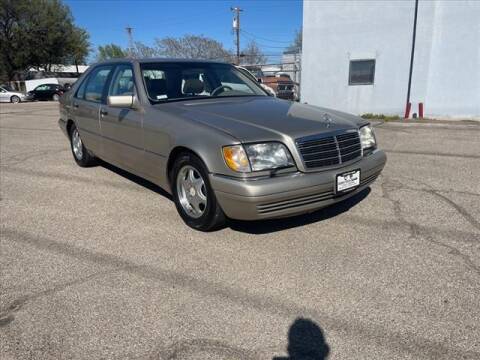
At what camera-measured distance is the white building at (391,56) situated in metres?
12.6

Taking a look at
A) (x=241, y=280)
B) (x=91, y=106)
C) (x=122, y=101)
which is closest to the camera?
(x=241, y=280)

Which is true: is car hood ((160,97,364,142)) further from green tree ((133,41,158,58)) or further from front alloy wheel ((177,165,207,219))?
green tree ((133,41,158,58))

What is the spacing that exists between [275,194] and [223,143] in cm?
58

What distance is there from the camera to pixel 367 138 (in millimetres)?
3912

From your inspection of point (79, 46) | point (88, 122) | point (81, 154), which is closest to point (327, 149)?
point (88, 122)

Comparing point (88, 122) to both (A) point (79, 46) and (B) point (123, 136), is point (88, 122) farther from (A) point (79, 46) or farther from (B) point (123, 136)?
(A) point (79, 46)

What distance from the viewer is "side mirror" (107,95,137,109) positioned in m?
4.01

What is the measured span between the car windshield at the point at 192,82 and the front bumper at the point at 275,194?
1479 millimetres

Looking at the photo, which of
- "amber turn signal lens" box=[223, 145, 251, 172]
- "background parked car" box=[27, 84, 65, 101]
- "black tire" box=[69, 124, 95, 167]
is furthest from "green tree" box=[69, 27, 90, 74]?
"amber turn signal lens" box=[223, 145, 251, 172]

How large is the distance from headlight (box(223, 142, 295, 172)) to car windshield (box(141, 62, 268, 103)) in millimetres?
1433

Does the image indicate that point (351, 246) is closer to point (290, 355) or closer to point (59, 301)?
point (290, 355)

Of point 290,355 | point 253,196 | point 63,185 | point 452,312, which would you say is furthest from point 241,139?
point 63,185

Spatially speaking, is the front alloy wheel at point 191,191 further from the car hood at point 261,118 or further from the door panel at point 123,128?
the door panel at point 123,128

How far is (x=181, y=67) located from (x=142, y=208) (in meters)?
1.68
